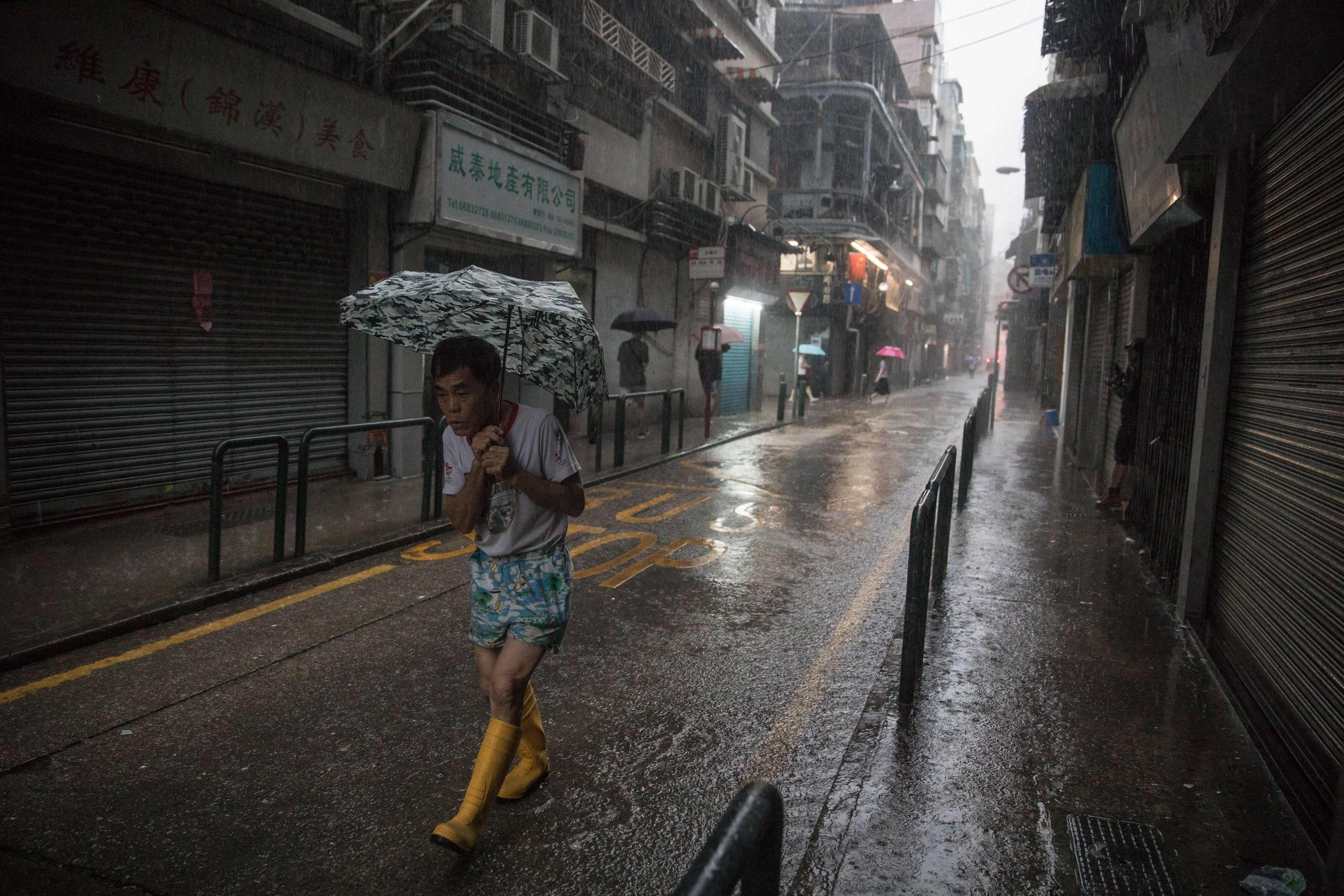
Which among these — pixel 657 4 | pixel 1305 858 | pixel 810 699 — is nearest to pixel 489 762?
pixel 810 699

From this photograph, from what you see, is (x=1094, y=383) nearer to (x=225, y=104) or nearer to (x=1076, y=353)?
(x=1076, y=353)

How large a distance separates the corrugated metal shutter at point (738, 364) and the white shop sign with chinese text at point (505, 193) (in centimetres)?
872

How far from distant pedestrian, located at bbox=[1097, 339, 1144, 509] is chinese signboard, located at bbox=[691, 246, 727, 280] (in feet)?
28.7

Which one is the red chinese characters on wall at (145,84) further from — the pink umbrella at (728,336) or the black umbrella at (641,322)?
the pink umbrella at (728,336)

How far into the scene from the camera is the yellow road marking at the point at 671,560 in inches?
257

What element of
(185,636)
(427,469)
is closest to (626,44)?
(427,469)

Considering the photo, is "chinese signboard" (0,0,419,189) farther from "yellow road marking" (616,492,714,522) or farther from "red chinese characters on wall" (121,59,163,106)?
"yellow road marking" (616,492,714,522)

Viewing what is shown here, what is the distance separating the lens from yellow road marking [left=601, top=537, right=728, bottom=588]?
653 cm

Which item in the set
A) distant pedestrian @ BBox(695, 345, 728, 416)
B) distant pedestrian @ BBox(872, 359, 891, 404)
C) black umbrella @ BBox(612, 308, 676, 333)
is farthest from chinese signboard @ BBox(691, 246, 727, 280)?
distant pedestrian @ BBox(872, 359, 891, 404)

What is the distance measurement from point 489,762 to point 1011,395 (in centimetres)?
4499

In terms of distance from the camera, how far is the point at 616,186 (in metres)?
16.1

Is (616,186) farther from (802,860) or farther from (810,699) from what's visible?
(802,860)

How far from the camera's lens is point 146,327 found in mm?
8109

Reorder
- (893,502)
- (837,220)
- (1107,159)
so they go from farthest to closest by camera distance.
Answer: (837,220), (1107,159), (893,502)
